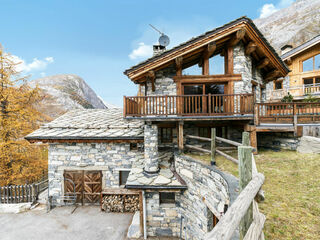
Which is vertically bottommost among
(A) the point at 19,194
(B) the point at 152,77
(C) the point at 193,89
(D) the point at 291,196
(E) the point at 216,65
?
(A) the point at 19,194

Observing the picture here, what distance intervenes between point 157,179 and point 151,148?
1342mm

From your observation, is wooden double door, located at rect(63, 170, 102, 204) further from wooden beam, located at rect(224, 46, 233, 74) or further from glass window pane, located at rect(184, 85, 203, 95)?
wooden beam, located at rect(224, 46, 233, 74)

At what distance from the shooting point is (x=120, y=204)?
7777mm

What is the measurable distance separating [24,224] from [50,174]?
2308mm

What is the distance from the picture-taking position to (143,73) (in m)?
7.32

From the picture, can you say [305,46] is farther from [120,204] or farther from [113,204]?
[113,204]

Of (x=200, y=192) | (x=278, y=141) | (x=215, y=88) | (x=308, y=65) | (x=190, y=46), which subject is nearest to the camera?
(x=200, y=192)

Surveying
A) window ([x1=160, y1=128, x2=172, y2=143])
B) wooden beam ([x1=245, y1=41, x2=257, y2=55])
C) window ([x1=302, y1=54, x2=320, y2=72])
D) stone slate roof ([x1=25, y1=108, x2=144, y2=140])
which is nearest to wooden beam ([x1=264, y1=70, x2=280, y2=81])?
wooden beam ([x1=245, y1=41, x2=257, y2=55])

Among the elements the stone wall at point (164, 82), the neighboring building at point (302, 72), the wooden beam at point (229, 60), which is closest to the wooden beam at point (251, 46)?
the wooden beam at point (229, 60)

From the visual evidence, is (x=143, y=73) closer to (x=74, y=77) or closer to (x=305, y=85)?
(x=305, y=85)

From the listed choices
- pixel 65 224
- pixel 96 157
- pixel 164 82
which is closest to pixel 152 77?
pixel 164 82

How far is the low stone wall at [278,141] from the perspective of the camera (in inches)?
278

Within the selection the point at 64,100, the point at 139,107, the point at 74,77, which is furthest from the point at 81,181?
the point at 74,77

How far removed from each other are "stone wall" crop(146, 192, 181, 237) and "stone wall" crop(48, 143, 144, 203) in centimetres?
264
